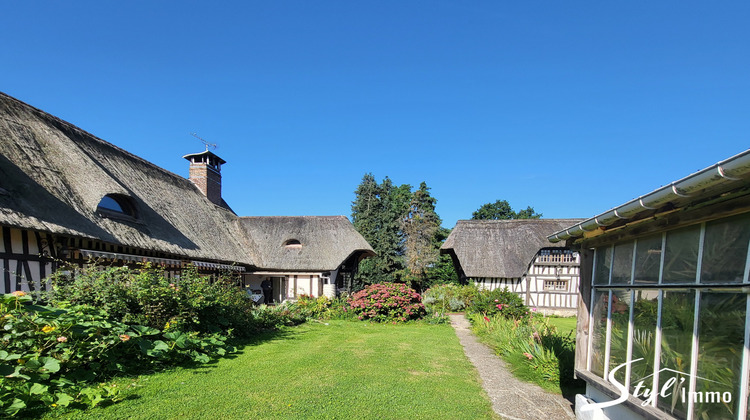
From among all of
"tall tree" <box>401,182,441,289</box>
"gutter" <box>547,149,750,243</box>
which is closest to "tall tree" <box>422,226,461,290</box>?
"tall tree" <box>401,182,441,289</box>

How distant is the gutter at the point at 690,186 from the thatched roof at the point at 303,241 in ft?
49.3

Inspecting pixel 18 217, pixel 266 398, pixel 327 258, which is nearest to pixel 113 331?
pixel 266 398

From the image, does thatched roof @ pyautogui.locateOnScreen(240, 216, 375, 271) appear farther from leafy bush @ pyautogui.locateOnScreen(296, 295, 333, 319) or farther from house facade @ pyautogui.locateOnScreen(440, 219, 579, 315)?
house facade @ pyautogui.locateOnScreen(440, 219, 579, 315)

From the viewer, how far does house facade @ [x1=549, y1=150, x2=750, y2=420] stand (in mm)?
2406

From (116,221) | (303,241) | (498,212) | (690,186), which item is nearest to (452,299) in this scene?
(303,241)

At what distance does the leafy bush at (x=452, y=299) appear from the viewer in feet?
57.5

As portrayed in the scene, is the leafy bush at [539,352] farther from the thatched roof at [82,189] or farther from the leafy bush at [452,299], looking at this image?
the thatched roof at [82,189]

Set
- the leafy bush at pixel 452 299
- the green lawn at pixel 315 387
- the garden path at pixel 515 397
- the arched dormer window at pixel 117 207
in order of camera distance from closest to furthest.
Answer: the green lawn at pixel 315 387 < the garden path at pixel 515 397 < the arched dormer window at pixel 117 207 < the leafy bush at pixel 452 299

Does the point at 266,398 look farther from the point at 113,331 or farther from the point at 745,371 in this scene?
the point at 745,371

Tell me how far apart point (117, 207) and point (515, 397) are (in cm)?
1072

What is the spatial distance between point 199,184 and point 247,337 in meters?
12.5

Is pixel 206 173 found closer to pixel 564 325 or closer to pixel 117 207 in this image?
pixel 117 207

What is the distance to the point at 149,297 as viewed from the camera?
6.26 metres

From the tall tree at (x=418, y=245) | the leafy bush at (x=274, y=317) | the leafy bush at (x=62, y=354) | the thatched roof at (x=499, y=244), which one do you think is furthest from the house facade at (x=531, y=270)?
the leafy bush at (x=62, y=354)
